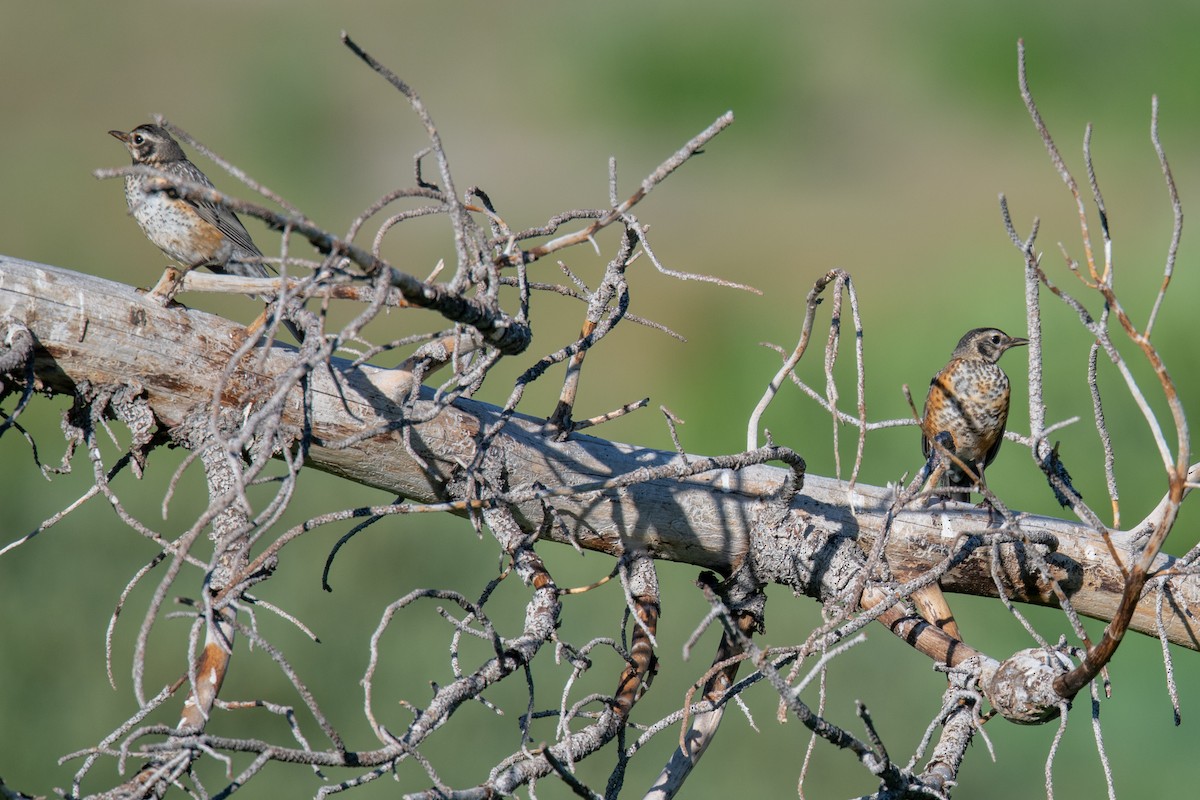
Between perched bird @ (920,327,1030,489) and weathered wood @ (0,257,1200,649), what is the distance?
123cm

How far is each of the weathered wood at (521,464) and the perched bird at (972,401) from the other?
4.05 feet

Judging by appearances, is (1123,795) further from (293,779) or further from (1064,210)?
(1064,210)

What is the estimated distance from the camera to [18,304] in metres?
2.50

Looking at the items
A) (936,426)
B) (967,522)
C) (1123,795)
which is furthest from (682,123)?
(967,522)

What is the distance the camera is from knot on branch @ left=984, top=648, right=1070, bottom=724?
8.31 feet

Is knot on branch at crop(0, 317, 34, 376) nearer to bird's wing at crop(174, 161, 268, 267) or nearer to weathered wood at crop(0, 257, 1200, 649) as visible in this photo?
weathered wood at crop(0, 257, 1200, 649)

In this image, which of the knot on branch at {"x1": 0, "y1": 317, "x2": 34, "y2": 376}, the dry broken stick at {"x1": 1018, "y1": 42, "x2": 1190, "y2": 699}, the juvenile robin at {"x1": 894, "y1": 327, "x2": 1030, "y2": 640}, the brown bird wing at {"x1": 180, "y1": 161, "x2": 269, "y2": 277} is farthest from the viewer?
the juvenile robin at {"x1": 894, "y1": 327, "x2": 1030, "y2": 640}

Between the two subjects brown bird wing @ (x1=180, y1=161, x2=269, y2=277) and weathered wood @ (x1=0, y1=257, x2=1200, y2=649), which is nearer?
weathered wood @ (x1=0, y1=257, x2=1200, y2=649)

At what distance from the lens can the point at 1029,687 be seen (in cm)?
257

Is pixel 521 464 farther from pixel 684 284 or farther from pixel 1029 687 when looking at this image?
pixel 684 284

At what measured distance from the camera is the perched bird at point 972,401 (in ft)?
14.5

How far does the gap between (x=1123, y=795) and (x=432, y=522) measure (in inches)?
183

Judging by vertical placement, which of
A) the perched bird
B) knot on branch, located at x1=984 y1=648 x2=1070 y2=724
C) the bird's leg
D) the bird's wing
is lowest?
knot on branch, located at x1=984 y1=648 x2=1070 y2=724

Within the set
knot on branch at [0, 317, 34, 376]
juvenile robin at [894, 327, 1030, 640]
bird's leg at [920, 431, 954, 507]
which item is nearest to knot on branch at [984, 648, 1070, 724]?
bird's leg at [920, 431, 954, 507]
